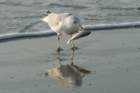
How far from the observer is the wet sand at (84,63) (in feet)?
23.5

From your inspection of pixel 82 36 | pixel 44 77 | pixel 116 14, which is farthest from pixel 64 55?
pixel 116 14

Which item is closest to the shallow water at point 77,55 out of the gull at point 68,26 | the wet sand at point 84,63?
the wet sand at point 84,63

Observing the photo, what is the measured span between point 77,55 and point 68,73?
39.1 inches

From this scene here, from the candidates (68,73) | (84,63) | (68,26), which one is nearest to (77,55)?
(84,63)

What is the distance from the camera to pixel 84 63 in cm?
837

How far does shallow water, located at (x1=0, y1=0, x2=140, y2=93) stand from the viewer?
7.23 metres

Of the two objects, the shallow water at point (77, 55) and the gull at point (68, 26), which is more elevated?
the gull at point (68, 26)

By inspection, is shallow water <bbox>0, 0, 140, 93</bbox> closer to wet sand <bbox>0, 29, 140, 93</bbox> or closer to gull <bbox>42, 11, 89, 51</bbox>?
wet sand <bbox>0, 29, 140, 93</bbox>

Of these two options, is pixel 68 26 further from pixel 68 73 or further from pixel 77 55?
pixel 68 73

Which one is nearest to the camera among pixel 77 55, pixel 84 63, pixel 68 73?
pixel 68 73

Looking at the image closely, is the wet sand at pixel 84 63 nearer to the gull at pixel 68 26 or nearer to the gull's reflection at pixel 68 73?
the gull's reflection at pixel 68 73

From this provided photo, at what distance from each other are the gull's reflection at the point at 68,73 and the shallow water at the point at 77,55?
57mm

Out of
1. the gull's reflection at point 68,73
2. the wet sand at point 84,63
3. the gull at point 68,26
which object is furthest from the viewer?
the gull at point 68,26

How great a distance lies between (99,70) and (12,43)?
2.29m
